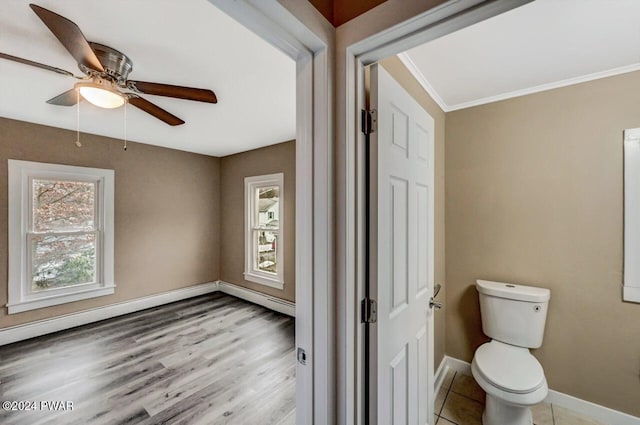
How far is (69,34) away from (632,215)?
3.19 m

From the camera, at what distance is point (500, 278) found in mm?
2086

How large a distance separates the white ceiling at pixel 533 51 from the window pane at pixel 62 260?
3978 mm

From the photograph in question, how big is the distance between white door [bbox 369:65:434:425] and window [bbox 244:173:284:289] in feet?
8.38

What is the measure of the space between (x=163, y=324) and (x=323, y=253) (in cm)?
322

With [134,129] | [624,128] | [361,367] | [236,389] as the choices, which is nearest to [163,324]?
[236,389]

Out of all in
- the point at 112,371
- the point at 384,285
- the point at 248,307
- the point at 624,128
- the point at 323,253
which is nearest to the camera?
the point at 323,253

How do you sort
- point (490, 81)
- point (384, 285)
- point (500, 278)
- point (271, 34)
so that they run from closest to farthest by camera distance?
1. point (271, 34)
2. point (384, 285)
3. point (490, 81)
4. point (500, 278)

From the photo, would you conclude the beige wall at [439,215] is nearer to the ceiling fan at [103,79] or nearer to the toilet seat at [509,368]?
the toilet seat at [509,368]

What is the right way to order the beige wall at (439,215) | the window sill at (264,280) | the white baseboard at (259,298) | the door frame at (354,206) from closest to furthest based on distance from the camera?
the door frame at (354,206), the beige wall at (439,215), the white baseboard at (259,298), the window sill at (264,280)

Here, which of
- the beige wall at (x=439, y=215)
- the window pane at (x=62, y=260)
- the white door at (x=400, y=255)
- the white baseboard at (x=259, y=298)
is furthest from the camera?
the white baseboard at (x=259, y=298)

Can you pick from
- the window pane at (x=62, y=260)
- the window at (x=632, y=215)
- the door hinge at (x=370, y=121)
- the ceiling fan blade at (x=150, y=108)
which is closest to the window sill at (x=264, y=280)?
the window pane at (x=62, y=260)

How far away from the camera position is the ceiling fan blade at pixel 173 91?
168cm

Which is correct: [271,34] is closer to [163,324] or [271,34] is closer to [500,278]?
[500,278]

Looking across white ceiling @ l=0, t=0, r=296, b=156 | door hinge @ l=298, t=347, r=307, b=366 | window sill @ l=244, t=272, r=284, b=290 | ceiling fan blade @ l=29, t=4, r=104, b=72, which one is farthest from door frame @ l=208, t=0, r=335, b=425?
window sill @ l=244, t=272, r=284, b=290
